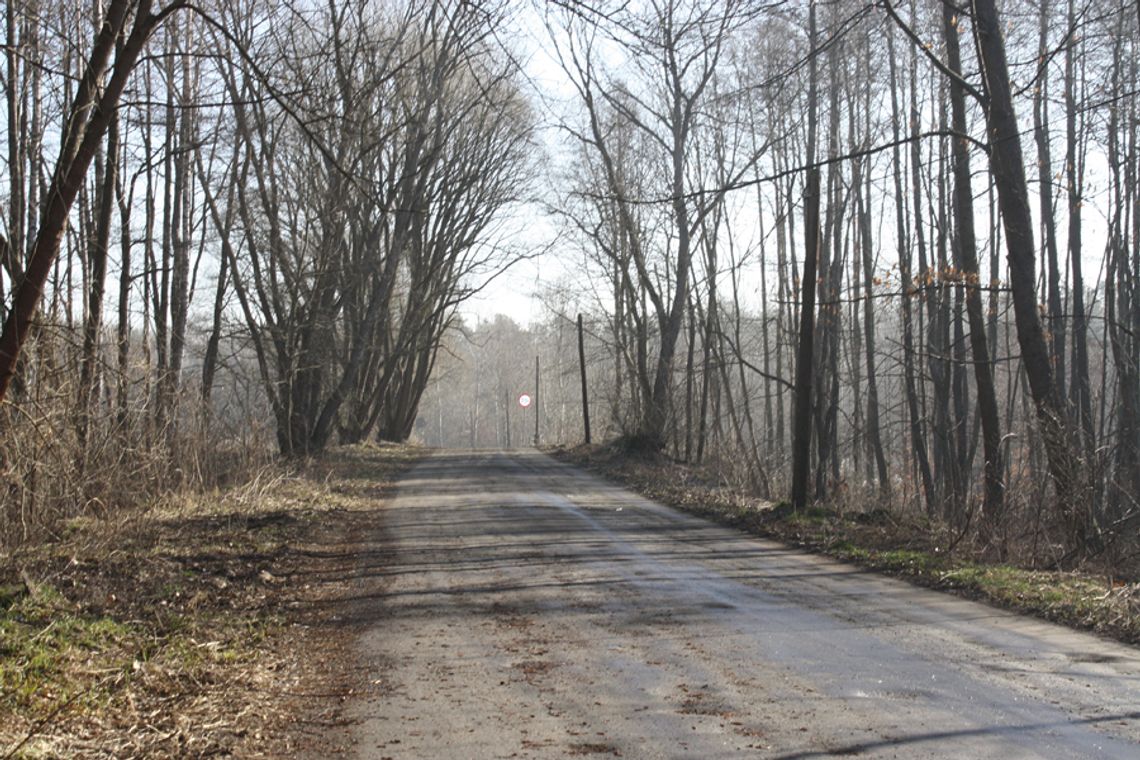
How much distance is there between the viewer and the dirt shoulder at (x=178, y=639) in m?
4.56

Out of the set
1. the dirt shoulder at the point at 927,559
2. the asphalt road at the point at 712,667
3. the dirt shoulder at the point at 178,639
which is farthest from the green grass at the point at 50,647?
the dirt shoulder at the point at 927,559

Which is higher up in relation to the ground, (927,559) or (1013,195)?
(1013,195)

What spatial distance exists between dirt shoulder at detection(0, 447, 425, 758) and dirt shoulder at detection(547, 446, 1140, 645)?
5194mm

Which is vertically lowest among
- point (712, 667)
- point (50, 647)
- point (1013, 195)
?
point (712, 667)

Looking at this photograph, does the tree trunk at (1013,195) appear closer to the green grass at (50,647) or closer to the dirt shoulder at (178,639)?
the dirt shoulder at (178,639)

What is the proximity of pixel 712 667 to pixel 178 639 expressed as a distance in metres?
3.53

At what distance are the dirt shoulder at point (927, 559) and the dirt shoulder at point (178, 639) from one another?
5.19 m

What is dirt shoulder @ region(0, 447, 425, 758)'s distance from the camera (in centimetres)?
456

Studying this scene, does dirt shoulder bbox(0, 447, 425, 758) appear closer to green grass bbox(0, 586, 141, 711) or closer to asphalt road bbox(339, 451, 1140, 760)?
green grass bbox(0, 586, 141, 711)

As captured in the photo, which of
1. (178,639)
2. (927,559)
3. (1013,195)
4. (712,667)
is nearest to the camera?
(712,667)

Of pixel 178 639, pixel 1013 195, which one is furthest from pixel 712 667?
pixel 1013 195

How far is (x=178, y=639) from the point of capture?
6348 millimetres

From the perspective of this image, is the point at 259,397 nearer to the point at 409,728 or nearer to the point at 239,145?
the point at 239,145

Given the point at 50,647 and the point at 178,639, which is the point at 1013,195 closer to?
the point at 178,639
